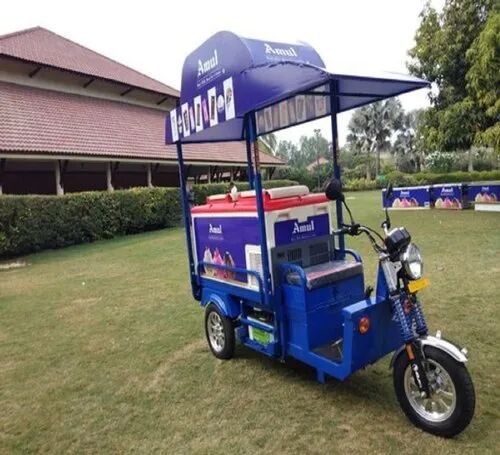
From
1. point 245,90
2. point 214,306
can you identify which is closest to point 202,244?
point 214,306

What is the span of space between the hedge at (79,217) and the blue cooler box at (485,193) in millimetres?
11761

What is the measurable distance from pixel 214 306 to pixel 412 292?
2.11 metres

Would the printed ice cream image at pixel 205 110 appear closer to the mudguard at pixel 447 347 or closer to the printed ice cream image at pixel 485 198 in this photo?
the mudguard at pixel 447 347

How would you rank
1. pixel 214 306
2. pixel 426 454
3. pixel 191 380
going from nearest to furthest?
→ pixel 426 454, pixel 191 380, pixel 214 306

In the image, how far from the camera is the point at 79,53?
23.3 m

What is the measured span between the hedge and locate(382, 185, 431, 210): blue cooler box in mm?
9553

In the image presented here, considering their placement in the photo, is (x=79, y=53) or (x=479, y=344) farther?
(x=79, y=53)

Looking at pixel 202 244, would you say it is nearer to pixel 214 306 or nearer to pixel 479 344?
pixel 214 306

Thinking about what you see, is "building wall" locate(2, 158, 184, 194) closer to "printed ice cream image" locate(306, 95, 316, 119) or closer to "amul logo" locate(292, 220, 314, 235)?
"printed ice cream image" locate(306, 95, 316, 119)

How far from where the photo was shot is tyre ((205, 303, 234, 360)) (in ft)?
14.1

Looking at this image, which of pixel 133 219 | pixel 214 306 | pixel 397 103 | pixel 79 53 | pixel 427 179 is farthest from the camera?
pixel 397 103

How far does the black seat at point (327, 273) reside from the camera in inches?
136

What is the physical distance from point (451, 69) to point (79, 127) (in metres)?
14.4

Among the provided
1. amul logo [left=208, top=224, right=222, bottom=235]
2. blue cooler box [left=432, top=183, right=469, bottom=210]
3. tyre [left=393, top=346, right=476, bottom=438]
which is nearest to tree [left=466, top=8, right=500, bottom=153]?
blue cooler box [left=432, top=183, right=469, bottom=210]
